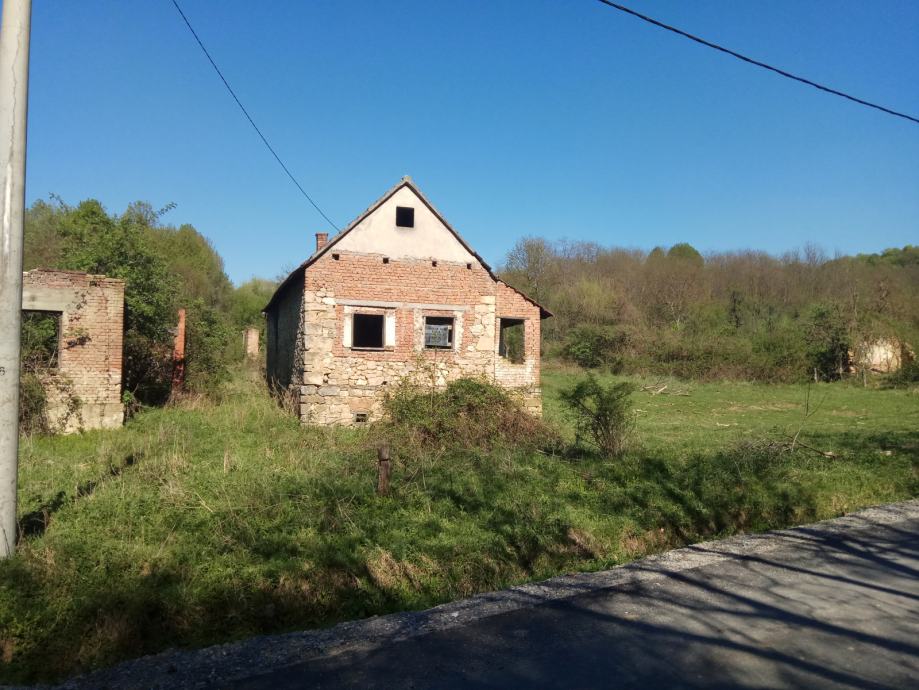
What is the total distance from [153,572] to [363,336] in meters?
19.3

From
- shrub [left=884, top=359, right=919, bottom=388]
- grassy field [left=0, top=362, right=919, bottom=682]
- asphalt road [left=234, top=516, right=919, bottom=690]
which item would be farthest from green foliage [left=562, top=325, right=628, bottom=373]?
asphalt road [left=234, top=516, right=919, bottom=690]

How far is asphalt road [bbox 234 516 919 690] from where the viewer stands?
433cm

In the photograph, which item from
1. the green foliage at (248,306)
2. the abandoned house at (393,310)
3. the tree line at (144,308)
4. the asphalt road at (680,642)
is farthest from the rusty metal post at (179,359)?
the green foliage at (248,306)

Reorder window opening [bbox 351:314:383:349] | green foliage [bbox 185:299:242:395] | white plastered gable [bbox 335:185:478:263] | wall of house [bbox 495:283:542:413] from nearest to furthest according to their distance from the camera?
1. white plastered gable [bbox 335:185:478:263]
2. wall of house [bbox 495:283:542:413]
3. green foliage [bbox 185:299:242:395]
4. window opening [bbox 351:314:383:349]

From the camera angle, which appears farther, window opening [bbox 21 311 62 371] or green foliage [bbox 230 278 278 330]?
green foliage [bbox 230 278 278 330]

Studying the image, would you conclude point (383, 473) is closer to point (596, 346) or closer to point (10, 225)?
point (10, 225)

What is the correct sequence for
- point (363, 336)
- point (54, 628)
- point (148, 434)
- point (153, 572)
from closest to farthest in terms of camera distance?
point (54, 628)
point (153, 572)
point (148, 434)
point (363, 336)

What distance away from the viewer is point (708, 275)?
2121 inches

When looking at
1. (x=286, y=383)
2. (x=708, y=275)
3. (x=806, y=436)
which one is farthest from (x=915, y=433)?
(x=708, y=275)

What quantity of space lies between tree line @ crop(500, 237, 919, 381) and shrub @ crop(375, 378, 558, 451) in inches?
1017

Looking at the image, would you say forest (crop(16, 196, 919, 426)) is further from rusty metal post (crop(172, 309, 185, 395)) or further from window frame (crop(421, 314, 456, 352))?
window frame (crop(421, 314, 456, 352))

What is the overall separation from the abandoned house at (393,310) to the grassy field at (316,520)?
2.80 meters

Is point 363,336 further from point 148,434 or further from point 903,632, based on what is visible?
point 903,632

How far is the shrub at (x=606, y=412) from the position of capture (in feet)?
41.2
